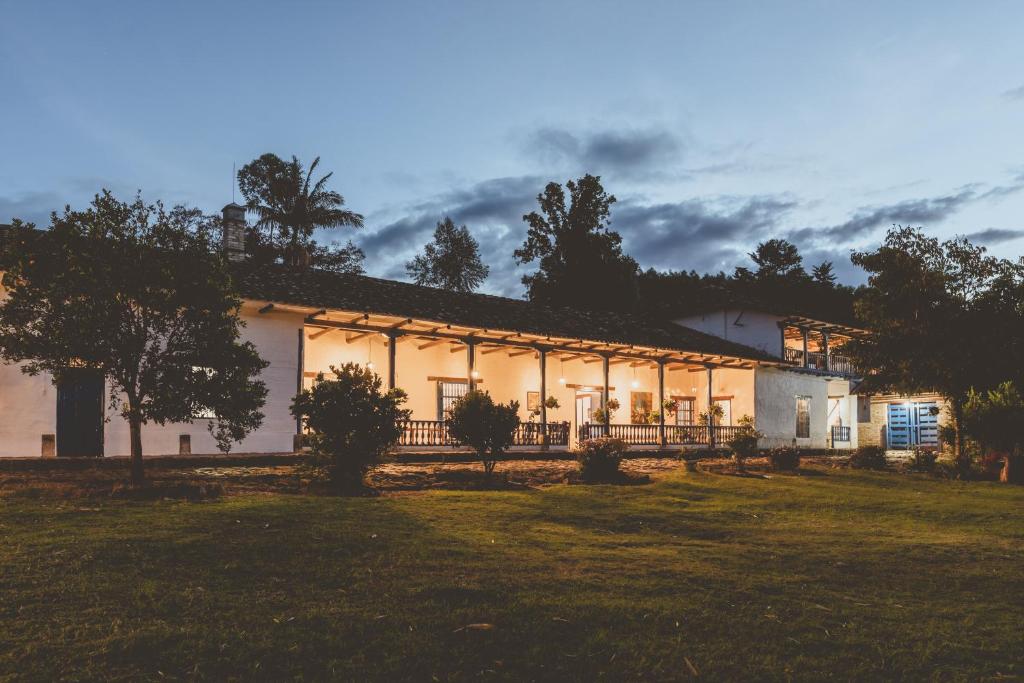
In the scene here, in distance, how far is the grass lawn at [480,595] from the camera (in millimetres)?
4352

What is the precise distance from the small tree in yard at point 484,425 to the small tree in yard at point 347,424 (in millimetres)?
2198

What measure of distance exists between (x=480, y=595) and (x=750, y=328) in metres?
26.7

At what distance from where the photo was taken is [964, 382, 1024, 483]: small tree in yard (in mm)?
17812

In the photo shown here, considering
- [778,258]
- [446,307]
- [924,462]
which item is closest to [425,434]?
[446,307]

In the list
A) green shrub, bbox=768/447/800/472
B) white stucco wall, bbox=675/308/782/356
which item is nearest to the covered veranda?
white stucco wall, bbox=675/308/782/356

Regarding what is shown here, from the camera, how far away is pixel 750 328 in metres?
30.5

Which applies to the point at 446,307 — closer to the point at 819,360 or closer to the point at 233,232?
the point at 233,232

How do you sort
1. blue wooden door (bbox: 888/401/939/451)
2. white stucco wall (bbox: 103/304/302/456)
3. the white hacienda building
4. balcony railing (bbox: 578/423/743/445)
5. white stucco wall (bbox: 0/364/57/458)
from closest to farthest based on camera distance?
white stucco wall (bbox: 0/364/57/458)
the white hacienda building
white stucco wall (bbox: 103/304/302/456)
balcony railing (bbox: 578/423/743/445)
blue wooden door (bbox: 888/401/939/451)

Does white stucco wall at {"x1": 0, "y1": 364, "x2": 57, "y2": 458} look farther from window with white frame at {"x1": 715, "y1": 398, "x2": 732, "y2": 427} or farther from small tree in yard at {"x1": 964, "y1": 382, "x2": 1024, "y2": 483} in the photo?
window with white frame at {"x1": 715, "y1": 398, "x2": 732, "y2": 427}

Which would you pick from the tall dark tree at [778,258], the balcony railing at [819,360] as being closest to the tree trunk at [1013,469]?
the balcony railing at [819,360]

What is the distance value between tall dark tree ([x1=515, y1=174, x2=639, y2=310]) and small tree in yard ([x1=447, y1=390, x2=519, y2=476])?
31.2 m

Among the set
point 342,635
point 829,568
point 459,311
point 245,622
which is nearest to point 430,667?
point 342,635

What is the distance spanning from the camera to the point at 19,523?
7.71m

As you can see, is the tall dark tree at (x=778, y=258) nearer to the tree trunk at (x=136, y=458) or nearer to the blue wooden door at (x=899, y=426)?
the blue wooden door at (x=899, y=426)
